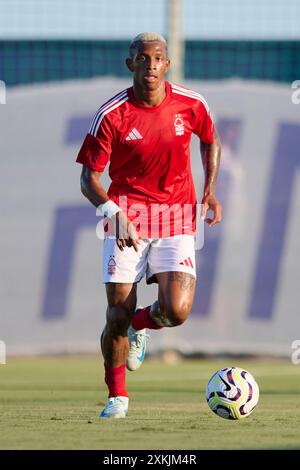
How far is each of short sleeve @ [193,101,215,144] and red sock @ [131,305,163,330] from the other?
1.43 metres

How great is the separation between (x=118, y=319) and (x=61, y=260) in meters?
10.8

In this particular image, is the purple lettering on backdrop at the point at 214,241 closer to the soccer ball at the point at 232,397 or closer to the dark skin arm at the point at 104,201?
the dark skin arm at the point at 104,201

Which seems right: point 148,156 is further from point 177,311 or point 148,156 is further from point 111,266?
point 177,311

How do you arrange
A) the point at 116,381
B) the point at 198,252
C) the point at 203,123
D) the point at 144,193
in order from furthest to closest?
1. the point at 198,252
2. the point at 203,123
3. the point at 144,193
4. the point at 116,381

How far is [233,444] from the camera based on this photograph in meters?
7.25

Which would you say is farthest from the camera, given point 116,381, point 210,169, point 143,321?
point 143,321

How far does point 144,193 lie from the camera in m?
9.41

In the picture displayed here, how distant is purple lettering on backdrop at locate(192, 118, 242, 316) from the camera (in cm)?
1978

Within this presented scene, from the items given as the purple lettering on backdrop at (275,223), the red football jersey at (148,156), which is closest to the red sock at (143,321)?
the red football jersey at (148,156)

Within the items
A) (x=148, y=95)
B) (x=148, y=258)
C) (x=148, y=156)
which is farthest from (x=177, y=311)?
(x=148, y=95)

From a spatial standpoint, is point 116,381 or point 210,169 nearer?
point 116,381

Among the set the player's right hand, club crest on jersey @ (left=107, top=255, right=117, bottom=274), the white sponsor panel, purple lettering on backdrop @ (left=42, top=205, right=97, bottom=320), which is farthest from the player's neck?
purple lettering on backdrop @ (left=42, top=205, right=97, bottom=320)

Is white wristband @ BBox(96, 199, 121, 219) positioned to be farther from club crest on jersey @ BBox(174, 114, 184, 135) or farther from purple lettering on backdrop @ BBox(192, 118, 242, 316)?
purple lettering on backdrop @ BBox(192, 118, 242, 316)

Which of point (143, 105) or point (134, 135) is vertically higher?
point (143, 105)
